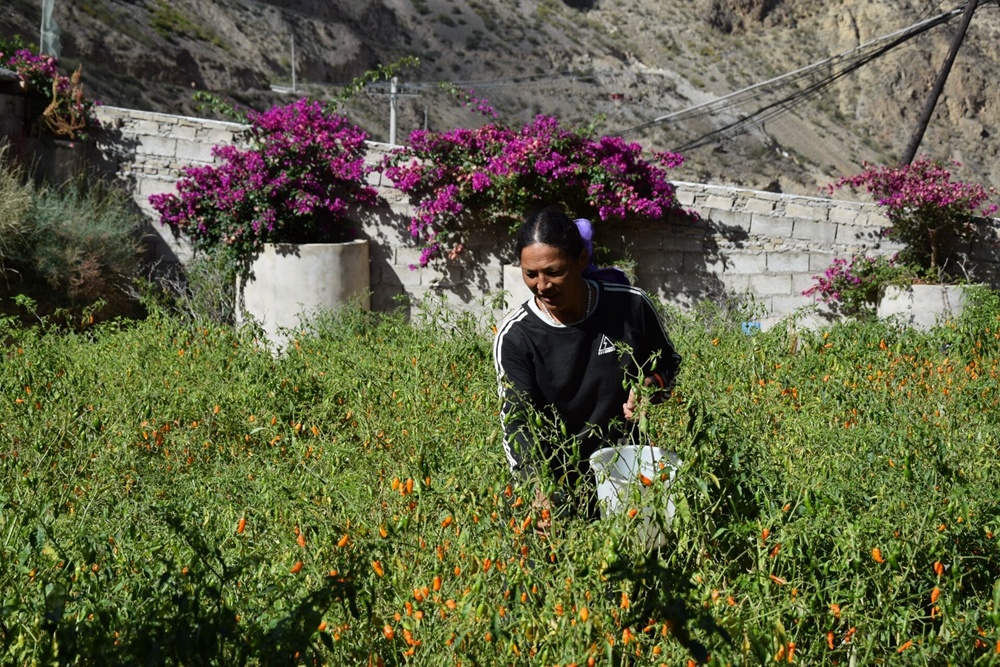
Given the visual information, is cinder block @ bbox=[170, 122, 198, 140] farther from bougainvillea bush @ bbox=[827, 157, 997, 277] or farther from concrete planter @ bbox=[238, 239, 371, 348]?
bougainvillea bush @ bbox=[827, 157, 997, 277]

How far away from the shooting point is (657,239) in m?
9.29

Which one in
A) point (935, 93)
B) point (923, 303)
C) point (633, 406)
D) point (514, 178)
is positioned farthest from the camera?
point (935, 93)

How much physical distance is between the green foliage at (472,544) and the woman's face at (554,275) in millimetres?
432

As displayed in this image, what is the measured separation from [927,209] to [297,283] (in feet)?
18.0

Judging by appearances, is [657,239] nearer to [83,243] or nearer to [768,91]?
[83,243]

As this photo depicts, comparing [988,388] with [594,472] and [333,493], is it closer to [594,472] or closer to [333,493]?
[594,472]

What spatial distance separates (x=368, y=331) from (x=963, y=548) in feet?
15.2

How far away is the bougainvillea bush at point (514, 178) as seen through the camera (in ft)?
28.9

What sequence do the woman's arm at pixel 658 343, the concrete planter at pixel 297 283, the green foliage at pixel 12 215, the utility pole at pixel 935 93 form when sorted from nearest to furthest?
the woman's arm at pixel 658 343, the green foliage at pixel 12 215, the concrete planter at pixel 297 283, the utility pole at pixel 935 93

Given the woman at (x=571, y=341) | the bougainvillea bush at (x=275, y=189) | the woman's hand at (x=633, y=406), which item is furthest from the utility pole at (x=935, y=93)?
the woman's hand at (x=633, y=406)

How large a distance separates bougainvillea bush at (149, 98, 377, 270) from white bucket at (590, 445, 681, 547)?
6106 mm

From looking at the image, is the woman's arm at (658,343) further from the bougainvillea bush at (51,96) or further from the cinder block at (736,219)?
the bougainvillea bush at (51,96)

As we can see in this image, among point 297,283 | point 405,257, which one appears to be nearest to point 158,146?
point 297,283

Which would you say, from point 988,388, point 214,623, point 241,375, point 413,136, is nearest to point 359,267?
point 413,136
